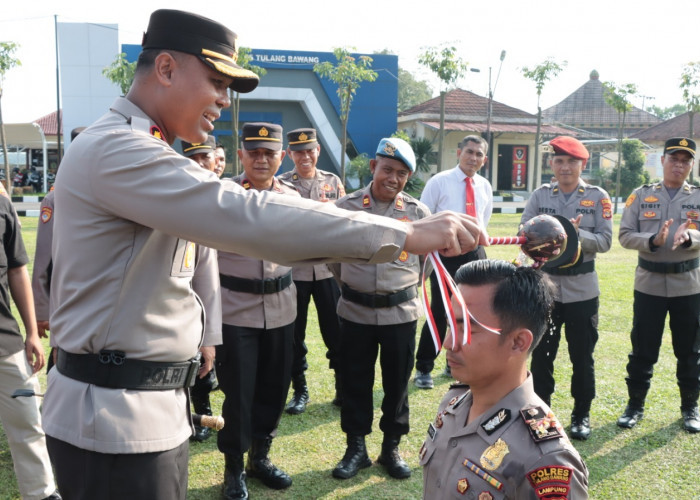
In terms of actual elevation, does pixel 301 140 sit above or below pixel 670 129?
below

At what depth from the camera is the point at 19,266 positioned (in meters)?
3.88

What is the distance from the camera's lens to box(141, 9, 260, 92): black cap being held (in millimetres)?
1975

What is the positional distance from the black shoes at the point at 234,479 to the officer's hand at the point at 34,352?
49.9 inches

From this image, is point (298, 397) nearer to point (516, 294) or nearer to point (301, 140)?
point (301, 140)

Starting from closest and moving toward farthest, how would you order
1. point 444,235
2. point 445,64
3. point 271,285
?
point 444,235 < point 271,285 < point 445,64

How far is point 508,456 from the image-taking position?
1880 millimetres

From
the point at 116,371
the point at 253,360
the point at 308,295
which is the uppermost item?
the point at 116,371

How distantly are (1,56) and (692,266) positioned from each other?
2247 cm

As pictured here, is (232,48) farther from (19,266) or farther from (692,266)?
(692,266)

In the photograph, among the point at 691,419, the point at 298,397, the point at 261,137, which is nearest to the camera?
the point at 261,137

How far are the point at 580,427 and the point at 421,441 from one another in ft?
3.96

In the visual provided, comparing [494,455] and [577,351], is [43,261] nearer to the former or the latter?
[494,455]

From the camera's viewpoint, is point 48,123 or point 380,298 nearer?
point 380,298

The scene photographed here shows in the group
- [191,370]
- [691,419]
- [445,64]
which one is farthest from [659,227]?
[445,64]
